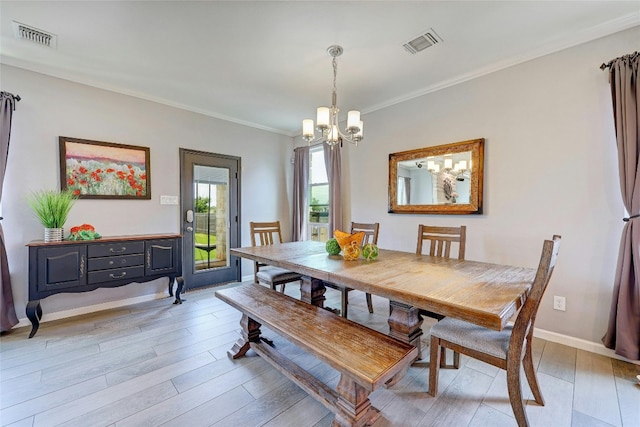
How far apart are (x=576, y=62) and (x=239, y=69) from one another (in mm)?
3048

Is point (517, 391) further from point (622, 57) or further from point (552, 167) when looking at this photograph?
point (622, 57)

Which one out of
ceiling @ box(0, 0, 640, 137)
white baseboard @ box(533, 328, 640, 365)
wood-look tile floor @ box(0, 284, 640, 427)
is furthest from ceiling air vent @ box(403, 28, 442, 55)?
white baseboard @ box(533, 328, 640, 365)

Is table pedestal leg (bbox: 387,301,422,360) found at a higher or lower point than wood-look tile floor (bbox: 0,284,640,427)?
higher

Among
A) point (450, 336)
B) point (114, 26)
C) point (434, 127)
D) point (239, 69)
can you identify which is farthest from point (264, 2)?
point (450, 336)

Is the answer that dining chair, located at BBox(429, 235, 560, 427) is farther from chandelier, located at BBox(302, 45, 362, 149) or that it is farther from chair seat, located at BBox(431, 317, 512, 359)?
chandelier, located at BBox(302, 45, 362, 149)

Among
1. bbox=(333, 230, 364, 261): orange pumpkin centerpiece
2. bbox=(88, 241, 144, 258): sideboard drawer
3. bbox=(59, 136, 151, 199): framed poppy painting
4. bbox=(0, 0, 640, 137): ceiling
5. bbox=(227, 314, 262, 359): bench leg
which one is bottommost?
bbox=(227, 314, 262, 359): bench leg

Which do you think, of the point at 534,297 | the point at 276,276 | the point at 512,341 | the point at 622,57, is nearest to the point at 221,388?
the point at 276,276

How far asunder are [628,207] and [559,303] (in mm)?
941

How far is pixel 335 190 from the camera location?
13.2 feet

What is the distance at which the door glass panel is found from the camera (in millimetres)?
3869

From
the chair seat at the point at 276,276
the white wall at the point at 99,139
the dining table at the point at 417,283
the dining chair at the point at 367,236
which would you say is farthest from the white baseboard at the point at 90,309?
the dining chair at the point at 367,236

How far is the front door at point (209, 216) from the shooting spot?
376 cm

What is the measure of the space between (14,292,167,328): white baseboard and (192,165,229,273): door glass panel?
0.63 metres

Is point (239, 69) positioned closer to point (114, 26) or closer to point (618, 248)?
point (114, 26)
